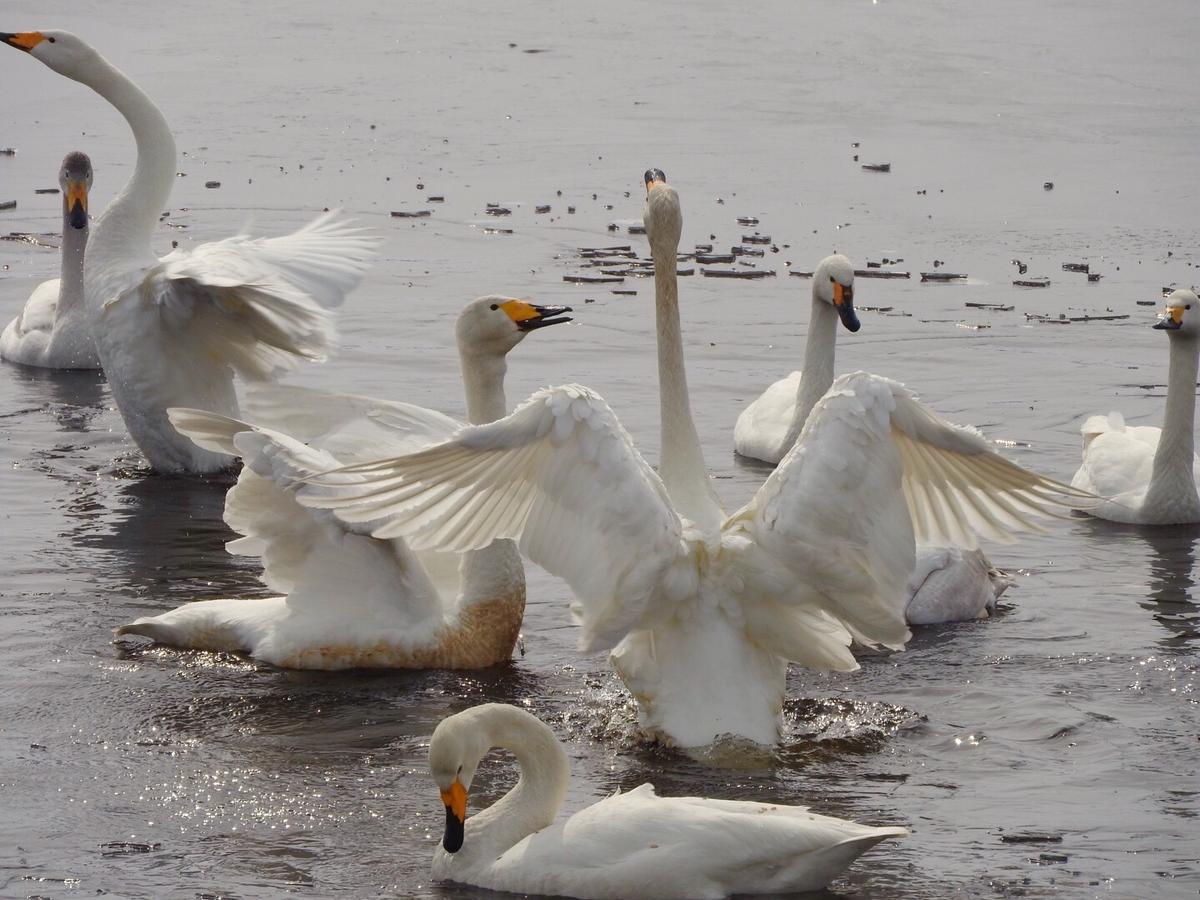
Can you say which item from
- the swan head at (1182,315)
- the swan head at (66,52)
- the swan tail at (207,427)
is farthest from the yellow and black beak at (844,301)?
the swan head at (66,52)

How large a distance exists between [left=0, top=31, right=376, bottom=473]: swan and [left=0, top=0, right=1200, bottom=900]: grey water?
1.67 ft

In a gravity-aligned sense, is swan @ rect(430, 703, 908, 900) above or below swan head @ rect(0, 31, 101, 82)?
below

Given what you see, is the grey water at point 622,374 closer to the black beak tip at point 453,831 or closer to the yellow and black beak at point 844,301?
the black beak tip at point 453,831

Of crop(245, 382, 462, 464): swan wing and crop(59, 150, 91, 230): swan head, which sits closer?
crop(245, 382, 462, 464): swan wing

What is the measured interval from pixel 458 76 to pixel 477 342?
18.6 m

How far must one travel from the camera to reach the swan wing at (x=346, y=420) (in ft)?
30.2

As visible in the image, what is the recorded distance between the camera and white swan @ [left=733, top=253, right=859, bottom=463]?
435 inches

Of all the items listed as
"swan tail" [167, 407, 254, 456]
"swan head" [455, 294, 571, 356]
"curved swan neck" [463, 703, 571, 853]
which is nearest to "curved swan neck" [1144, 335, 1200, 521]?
"swan head" [455, 294, 571, 356]

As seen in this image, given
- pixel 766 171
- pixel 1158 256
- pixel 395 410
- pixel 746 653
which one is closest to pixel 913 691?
pixel 746 653

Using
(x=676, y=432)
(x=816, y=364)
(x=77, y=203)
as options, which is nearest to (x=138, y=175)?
(x=77, y=203)

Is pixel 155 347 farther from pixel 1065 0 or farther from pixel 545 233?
pixel 1065 0

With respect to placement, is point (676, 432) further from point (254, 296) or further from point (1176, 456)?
point (1176, 456)

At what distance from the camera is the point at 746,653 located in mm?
7461

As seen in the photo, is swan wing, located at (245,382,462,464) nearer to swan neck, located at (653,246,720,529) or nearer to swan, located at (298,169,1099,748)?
swan neck, located at (653,246,720,529)
